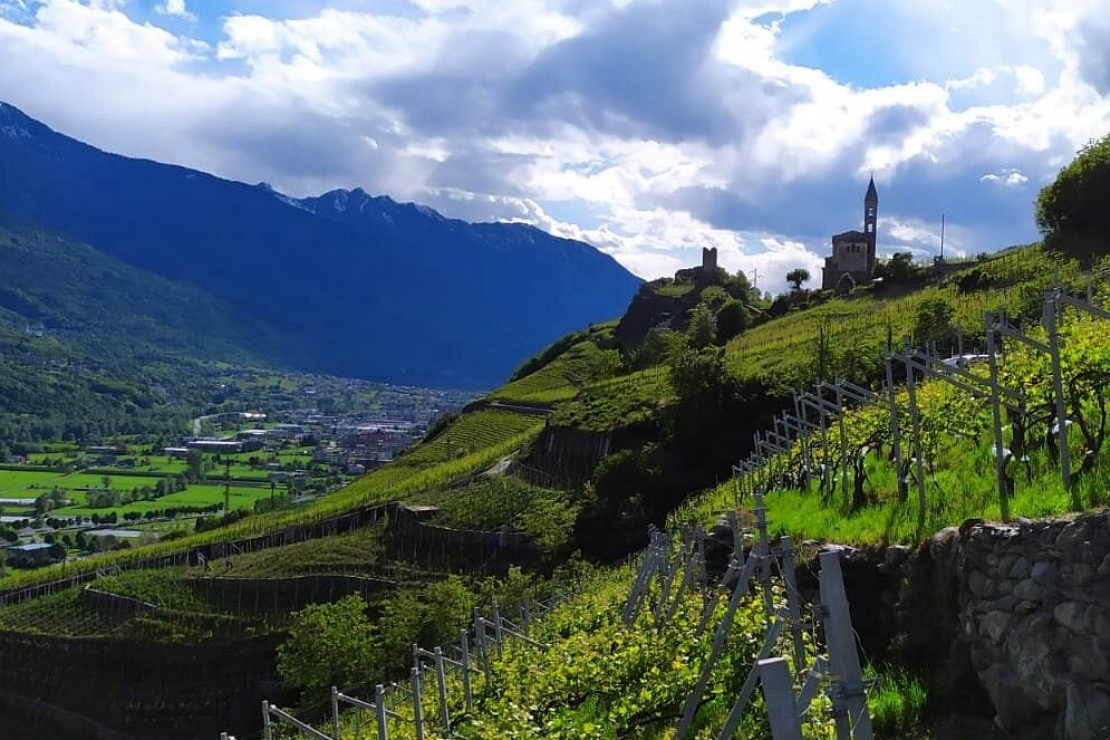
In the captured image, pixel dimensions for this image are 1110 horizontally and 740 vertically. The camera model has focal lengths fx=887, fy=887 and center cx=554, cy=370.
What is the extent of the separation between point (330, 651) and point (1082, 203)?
151 feet

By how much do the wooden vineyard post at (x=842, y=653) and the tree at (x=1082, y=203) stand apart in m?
48.7

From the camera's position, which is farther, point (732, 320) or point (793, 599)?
point (732, 320)

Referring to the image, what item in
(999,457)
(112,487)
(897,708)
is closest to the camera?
(897,708)

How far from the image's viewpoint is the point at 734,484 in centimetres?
2436

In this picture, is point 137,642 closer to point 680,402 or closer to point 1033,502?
point 680,402

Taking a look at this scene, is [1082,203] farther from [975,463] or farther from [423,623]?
[975,463]

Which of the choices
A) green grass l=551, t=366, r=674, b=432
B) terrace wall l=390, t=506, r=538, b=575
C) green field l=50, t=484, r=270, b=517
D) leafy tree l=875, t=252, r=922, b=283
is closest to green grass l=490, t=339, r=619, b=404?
green grass l=551, t=366, r=674, b=432

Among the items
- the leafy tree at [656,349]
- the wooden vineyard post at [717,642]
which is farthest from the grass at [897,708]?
the leafy tree at [656,349]

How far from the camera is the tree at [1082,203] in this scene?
157ft

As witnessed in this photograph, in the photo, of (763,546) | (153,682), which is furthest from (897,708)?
(153,682)

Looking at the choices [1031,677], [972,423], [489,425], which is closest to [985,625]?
[1031,677]

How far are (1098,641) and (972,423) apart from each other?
699cm

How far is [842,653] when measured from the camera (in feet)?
15.8

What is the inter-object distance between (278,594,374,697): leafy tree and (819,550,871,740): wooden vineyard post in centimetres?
2868
